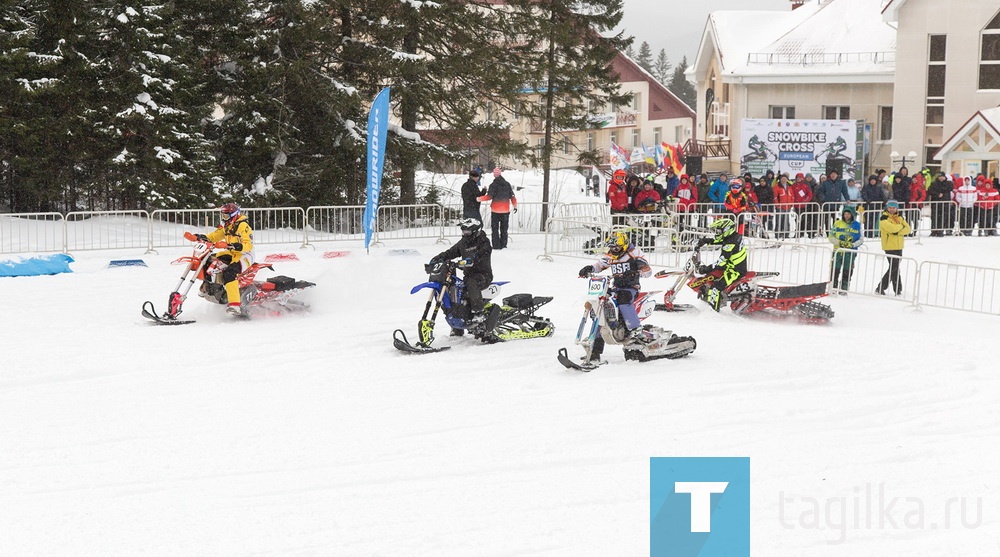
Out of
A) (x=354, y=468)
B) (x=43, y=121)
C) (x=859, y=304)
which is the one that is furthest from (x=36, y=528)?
(x=43, y=121)

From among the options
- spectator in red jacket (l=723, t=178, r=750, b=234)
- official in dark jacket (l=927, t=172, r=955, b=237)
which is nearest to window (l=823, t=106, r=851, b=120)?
official in dark jacket (l=927, t=172, r=955, b=237)

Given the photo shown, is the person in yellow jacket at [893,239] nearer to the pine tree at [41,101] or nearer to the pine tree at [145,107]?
the pine tree at [145,107]

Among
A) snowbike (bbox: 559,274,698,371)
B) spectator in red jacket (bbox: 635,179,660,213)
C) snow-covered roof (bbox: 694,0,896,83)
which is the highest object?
snow-covered roof (bbox: 694,0,896,83)

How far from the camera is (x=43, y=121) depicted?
2350 cm

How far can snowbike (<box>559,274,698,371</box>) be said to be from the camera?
11742 millimetres

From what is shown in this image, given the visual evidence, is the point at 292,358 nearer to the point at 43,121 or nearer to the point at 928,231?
the point at 43,121

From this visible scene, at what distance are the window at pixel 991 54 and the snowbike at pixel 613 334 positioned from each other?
104ft

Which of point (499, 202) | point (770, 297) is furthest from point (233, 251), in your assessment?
point (499, 202)

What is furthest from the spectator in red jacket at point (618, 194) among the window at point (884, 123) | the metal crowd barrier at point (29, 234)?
the window at point (884, 123)

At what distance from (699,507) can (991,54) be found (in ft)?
121

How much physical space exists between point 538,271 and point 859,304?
18.9 ft

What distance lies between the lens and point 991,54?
128ft

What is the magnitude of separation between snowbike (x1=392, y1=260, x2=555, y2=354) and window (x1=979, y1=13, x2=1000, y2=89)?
31.4 metres

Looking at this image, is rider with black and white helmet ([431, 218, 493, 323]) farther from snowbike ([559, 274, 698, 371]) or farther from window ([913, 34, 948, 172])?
window ([913, 34, 948, 172])
